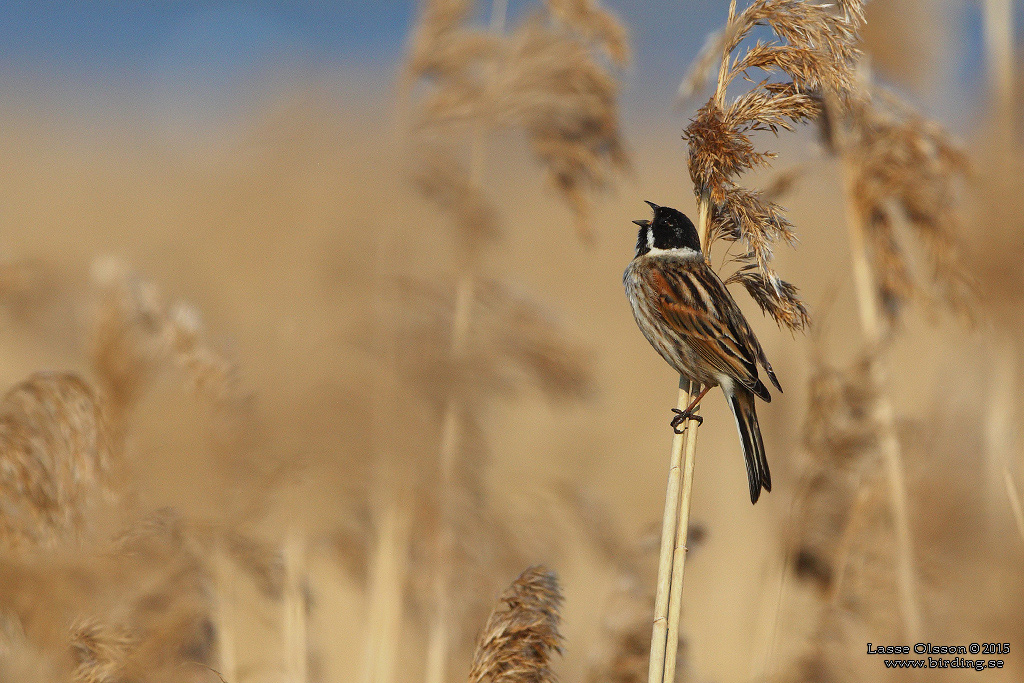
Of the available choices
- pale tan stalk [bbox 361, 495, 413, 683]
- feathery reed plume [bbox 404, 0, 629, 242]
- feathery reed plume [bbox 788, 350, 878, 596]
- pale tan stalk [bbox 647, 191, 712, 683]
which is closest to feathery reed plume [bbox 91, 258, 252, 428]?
pale tan stalk [bbox 361, 495, 413, 683]

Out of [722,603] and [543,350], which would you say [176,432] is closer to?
[543,350]

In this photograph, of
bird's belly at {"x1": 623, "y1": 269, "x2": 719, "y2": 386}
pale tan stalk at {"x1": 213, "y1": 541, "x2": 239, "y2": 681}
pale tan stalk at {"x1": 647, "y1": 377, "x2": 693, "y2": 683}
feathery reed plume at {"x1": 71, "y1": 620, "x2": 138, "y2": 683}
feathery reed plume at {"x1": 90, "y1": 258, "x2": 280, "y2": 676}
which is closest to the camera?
pale tan stalk at {"x1": 647, "y1": 377, "x2": 693, "y2": 683}

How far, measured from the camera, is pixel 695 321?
10.8 feet

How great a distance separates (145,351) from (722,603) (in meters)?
3.56

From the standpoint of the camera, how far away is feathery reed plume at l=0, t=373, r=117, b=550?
279cm

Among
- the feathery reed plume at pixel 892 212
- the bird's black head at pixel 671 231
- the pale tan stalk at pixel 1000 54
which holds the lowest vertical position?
the bird's black head at pixel 671 231

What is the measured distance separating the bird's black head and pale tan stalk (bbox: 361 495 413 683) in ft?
5.35

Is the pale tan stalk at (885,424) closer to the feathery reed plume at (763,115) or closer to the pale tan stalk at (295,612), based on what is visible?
the feathery reed plume at (763,115)

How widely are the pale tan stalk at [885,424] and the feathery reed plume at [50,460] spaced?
310cm

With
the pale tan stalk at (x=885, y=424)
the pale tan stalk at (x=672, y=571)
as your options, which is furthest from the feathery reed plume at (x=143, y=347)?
the pale tan stalk at (x=885, y=424)

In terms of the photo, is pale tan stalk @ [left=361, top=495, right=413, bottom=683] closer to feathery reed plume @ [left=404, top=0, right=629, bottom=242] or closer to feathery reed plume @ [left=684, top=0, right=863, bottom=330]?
feathery reed plume @ [left=404, top=0, right=629, bottom=242]

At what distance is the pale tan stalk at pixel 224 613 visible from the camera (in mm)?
3812

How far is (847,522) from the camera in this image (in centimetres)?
423

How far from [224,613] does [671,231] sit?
7.73 feet
